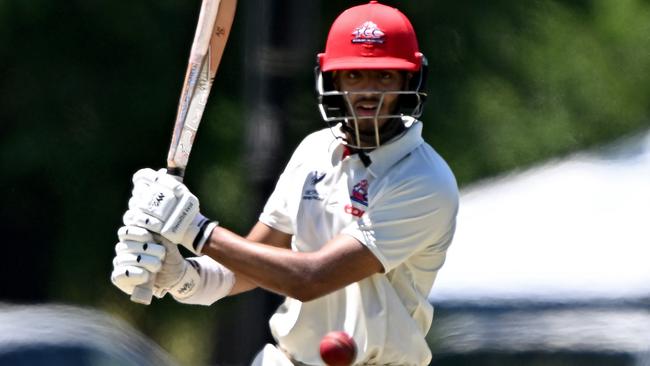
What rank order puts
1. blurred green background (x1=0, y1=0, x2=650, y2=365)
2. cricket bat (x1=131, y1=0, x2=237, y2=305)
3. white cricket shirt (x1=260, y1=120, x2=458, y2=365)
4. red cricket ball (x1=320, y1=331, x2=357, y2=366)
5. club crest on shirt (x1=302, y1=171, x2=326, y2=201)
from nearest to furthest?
1. red cricket ball (x1=320, y1=331, x2=357, y2=366)
2. white cricket shirt (x1=260, y1=120, x2=458, y2=365)
3. club crest on shirt (x1=302, y1=171, x2=326, y2=201)
4. cricket bat (x1=131, y1=0, x2=237, y2=305)
5. blurred green background (x1=0, y1=0, x2=650, y2=365)

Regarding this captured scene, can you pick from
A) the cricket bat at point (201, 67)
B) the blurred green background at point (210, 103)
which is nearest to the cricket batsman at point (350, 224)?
the cricket bat at point (201, 67)

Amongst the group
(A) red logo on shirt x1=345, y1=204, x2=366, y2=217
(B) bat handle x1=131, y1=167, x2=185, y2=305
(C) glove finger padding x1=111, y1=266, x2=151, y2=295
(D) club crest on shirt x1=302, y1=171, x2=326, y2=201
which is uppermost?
(D) club crest on shirt x1=302, y1=171, x2=326, y2=201

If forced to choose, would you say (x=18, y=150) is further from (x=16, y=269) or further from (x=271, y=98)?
(x=271, y=98)

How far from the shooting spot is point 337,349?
411 cm

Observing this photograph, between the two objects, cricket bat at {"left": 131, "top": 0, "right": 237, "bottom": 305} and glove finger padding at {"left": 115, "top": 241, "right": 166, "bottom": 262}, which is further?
cricket bat at {"left": 131, "top": 0, "right": 237, "bottom": 305}

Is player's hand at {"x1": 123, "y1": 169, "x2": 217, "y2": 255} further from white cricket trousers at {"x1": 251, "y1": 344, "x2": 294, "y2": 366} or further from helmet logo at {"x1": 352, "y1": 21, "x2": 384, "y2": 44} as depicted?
helmet logo at {"x1": 352, "y1": 21, "x2": 384, "y2": 44}

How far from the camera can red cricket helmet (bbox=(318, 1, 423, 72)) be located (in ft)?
14.1

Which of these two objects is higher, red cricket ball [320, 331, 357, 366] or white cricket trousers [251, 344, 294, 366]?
red cricket ball [320, 331, 357, 366]

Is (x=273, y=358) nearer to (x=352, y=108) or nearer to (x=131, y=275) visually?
(x=131, y=275)

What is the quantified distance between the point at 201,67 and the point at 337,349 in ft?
3.10

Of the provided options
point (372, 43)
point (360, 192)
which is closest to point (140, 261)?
point (360, 192)

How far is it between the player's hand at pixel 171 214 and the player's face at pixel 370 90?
49 cm

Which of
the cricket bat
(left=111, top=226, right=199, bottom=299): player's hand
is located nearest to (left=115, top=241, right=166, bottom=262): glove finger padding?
(left=111, top=226, right=199, bottom=299): player's hand

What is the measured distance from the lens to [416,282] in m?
4.35
